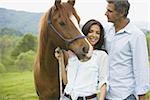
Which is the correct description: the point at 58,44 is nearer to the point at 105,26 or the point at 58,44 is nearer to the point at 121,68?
the point at 105,26

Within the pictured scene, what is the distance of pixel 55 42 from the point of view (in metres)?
2.18

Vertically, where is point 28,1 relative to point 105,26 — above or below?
above

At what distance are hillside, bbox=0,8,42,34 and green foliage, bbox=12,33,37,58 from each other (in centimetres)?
7

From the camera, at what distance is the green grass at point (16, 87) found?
133 inches

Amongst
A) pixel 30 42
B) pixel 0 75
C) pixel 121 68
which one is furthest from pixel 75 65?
pixel 0 75

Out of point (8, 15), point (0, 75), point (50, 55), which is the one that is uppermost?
point (8, 15)

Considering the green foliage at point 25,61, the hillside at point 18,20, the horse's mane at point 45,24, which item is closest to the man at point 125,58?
the horse's mane at point 45,24

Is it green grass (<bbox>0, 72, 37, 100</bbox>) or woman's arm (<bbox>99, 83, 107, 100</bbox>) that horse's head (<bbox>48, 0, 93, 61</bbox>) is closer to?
woman's arm (<bbox>99, 83, 107, 100</bbox>)

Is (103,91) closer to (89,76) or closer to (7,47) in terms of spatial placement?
(89,76)

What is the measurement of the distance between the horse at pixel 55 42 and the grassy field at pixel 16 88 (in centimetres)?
94

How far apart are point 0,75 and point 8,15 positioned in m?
0.61

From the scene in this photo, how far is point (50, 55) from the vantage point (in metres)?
2.27

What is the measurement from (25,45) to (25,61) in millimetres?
199

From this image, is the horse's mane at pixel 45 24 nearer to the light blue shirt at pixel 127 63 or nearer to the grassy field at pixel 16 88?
the light blue shirt at pixel 127 63
